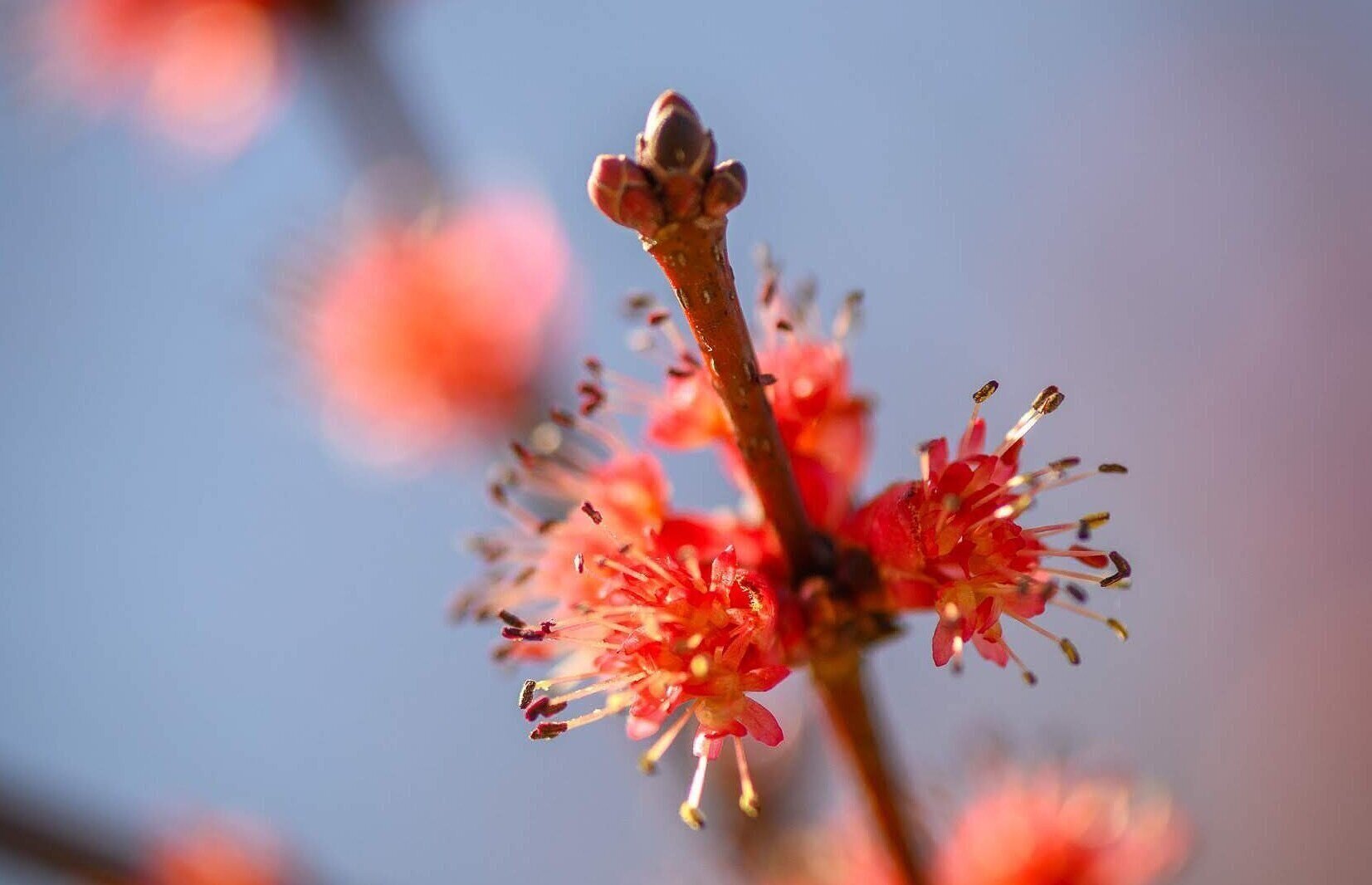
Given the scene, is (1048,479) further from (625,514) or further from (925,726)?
(925,726)

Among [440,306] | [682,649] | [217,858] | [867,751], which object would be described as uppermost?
[440,306]

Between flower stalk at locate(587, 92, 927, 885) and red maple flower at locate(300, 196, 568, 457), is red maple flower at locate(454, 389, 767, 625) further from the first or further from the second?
red maple flower at locate(300, 196, 568, 457)

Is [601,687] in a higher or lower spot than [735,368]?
lower

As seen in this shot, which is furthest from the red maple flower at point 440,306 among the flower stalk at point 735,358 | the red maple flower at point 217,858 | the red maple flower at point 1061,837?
the flower stalk at point 735,358

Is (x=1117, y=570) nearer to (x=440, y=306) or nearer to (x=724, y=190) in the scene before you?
(x=724, y=190)

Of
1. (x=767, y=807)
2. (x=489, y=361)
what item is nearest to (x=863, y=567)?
(x=767, y=807)

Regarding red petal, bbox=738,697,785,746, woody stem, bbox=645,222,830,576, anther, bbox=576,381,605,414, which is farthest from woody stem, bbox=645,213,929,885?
anther, bbox=576,381,605,414

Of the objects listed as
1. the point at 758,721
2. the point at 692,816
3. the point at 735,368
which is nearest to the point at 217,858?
the point at 692,816
